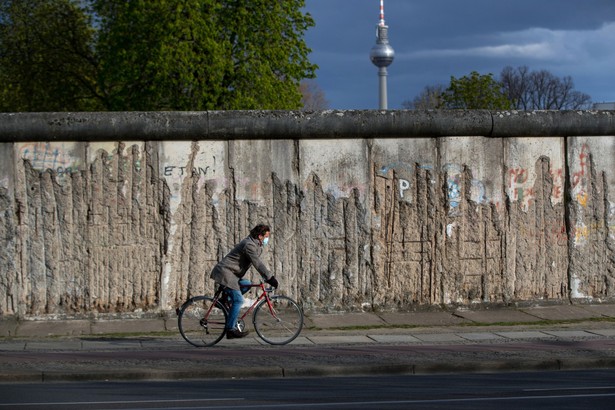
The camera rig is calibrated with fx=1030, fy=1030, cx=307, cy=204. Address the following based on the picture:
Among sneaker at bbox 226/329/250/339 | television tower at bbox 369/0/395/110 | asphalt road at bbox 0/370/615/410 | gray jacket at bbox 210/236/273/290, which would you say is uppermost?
television tower at bbox 369/0/395/110

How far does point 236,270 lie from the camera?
12.6m

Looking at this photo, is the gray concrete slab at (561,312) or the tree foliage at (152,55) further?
the tree foliage at (152,55)

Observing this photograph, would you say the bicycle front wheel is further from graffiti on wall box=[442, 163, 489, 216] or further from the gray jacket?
graffiti on wall box=[442, 163, 489, 216]

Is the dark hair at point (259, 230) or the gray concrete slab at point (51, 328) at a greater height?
the dark hair at point (259, 230)

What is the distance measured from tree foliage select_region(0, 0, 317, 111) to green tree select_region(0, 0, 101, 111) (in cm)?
4

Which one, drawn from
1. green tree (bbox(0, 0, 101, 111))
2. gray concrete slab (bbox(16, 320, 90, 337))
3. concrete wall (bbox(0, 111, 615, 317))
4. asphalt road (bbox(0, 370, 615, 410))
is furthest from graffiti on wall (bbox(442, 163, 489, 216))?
green tree (bbox(0, 0, 101, 111))

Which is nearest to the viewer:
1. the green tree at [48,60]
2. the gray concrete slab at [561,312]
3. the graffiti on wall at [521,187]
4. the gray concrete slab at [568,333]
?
the gray concrete slab at [568,333]

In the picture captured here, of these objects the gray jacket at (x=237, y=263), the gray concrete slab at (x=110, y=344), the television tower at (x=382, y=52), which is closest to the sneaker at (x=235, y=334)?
the gray jacket at (x=237, y=263)

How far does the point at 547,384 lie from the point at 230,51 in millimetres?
29678

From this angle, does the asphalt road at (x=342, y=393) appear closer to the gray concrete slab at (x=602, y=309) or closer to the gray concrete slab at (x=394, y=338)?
the gray concrete slab at (x=394, y=338)

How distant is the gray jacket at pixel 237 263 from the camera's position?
12.5m

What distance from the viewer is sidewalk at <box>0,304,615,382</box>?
1080 centimetres

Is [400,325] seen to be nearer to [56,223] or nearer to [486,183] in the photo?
[486,183]

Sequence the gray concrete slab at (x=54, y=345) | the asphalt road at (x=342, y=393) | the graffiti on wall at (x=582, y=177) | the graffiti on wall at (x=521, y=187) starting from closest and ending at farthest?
1. the asphalt road at (x=342, y=393)
2. the gray concrete slab at (x=54, y=345)
3. the graffiti on wall at (x=521, y=187)
4. the graffiti on wall at (x=582, y=177)
